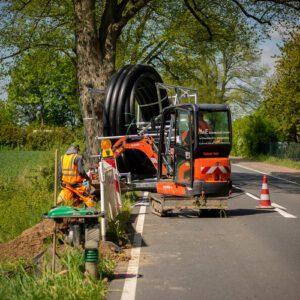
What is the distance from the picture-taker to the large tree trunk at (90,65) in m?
23.2

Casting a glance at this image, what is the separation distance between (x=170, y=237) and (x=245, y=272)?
3.31 m

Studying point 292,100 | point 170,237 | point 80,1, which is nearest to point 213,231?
point 170,237

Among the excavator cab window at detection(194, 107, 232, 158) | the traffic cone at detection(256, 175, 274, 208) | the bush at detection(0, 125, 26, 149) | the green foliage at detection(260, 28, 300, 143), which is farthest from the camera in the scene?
the bush at detection(0, 125, 26, 149)

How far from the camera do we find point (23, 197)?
16625 millimetres

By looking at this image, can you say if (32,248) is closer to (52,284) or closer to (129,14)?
(52,284)

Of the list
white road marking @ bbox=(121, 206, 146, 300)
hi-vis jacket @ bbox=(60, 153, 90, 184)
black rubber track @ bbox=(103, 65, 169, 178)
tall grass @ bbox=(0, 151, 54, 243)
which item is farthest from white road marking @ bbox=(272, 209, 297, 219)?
black rubber track @ bbox=(103, 65, 169, 178)

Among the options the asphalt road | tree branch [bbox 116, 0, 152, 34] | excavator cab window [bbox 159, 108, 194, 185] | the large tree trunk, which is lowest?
the asphalt road

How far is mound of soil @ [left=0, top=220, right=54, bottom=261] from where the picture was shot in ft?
30.1

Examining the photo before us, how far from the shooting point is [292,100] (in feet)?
138

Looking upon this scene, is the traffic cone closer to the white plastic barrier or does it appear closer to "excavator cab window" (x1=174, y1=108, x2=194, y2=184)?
"excavator cab window" (x1=174, y1=108, x2=194, y2=184)

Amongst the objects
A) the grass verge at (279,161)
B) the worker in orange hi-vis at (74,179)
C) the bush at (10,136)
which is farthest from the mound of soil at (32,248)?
the bush at (10,136)

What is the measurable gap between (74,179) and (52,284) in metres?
6.61

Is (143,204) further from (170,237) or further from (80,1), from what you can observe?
(80,1)

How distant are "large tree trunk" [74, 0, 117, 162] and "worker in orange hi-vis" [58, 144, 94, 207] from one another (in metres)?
9.21
